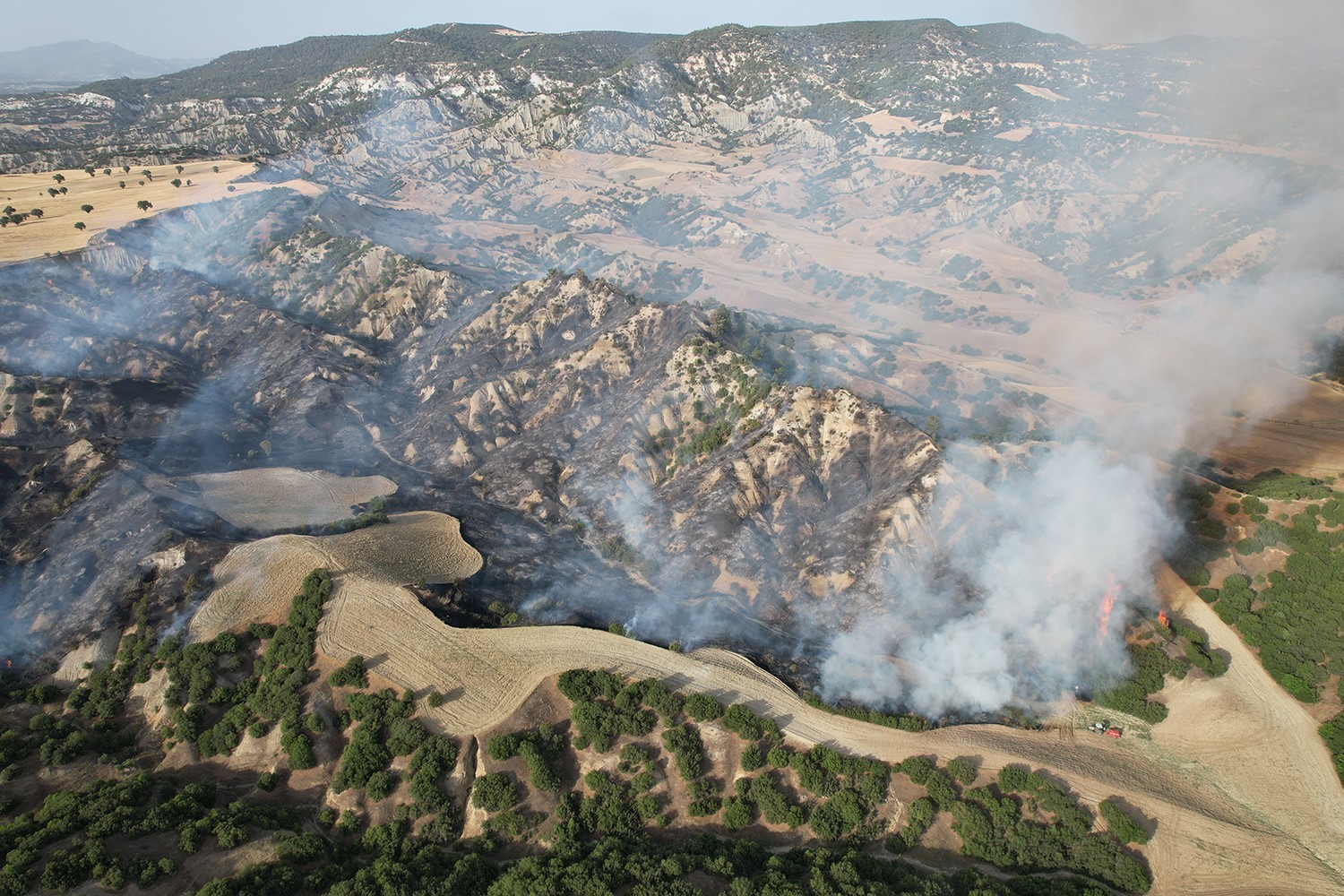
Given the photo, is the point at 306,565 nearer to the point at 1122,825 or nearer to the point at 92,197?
Result: the point at 1122,825

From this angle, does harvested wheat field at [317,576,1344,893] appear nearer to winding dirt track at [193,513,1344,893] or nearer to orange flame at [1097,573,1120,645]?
winding dirt track at [193,513,1344,893]

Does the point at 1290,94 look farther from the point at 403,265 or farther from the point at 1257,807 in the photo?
the point at 403,265

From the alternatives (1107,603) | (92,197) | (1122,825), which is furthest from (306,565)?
(92,197)

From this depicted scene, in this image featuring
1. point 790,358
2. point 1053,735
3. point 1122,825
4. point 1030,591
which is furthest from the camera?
point 790,358

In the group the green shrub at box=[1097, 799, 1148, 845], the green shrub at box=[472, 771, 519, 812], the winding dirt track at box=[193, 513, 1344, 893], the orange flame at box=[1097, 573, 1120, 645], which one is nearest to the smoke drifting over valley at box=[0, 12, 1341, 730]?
the orange flame at box=[1097, 573, 1120, 645]

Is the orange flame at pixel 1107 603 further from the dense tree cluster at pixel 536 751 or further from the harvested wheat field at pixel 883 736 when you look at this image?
the dense tree cluster at pixel 536 751

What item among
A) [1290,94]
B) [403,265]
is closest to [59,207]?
[403,265]

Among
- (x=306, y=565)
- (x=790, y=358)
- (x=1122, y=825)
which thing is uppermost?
(x=790, y=358)
